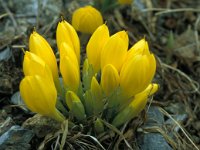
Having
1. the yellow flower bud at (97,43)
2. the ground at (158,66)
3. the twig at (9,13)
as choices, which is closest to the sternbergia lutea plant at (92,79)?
the yellow flower bud at (97,43)

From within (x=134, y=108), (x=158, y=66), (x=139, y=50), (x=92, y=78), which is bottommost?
(x=158, y=66)

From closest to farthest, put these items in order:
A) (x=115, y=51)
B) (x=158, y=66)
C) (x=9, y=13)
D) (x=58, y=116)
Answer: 1. (x=115, y=51)
2. (x=58, y=116)
3. (x=158, y=66)
4. (x=9, y=13)

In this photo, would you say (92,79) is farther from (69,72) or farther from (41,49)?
(41,49)

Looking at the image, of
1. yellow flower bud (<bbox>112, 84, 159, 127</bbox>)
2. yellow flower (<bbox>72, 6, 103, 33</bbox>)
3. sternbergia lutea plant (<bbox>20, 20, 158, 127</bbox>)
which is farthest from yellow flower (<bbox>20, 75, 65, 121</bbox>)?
yellow flower (<bbox>72, 6, 103, 33</bbox>)

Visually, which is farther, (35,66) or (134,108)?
(134,108)

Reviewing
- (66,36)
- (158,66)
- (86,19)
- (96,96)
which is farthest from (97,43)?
(158,66)

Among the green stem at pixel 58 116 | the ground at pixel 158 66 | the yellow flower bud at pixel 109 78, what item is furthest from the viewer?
the ground at pixel 158 66

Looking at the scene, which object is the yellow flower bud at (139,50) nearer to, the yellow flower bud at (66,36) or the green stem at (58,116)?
the yellow flower bud at (66,36)
